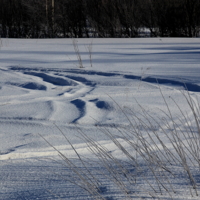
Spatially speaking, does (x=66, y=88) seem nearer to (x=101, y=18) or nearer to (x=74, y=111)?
(x=74, y=111)

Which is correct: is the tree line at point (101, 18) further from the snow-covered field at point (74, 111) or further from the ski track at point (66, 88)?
the ski track at point (66, 88)

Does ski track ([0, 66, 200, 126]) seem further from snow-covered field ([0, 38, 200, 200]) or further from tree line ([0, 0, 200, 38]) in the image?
tree line ([0, 0, 200, 38])

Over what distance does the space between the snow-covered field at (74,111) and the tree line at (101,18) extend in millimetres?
7827

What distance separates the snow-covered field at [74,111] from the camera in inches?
58.1

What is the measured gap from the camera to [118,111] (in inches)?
113

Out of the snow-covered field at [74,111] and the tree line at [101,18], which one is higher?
the tree line at [101,18]

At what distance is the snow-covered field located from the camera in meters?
1.48

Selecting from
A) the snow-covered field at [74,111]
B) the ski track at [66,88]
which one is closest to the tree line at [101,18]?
the snow-covered field at [74,111]

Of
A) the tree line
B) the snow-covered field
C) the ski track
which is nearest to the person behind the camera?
the snow-covered field

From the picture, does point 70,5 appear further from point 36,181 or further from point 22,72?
point 36,181

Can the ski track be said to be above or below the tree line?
below

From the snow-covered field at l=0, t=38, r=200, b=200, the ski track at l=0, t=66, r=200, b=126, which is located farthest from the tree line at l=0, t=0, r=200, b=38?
the ski track at l=0, t=66, r=200, b=126

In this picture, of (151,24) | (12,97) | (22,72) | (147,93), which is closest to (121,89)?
(147,93)

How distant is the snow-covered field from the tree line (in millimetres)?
7827
